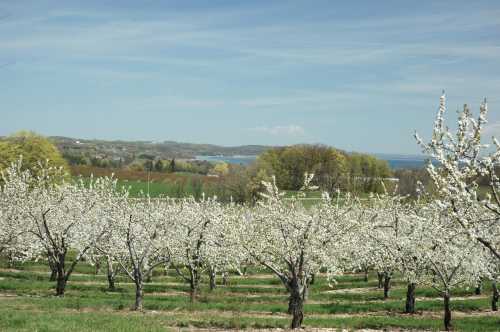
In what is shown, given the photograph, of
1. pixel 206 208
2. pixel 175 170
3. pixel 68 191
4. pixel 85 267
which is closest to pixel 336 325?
pixel 206 208

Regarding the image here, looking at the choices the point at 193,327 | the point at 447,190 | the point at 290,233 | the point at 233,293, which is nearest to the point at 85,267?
the point at 233,293

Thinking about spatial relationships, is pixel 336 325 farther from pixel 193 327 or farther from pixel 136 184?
pixel 136 184

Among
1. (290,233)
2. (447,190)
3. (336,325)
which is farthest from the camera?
(336,325)

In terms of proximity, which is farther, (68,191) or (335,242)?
(68,191)

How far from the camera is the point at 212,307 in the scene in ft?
79.9

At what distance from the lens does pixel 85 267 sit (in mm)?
41969

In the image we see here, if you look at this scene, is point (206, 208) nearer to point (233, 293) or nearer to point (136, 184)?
point (233, 293)

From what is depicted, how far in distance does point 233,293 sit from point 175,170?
135239 mm

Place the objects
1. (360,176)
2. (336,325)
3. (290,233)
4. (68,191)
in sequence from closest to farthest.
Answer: (290,233), (336,325), (68,191), (360,176)

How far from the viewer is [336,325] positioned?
20250 mm

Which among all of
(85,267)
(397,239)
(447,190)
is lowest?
(85,267)

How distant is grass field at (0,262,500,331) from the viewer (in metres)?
17.5

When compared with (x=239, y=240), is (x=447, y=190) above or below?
above

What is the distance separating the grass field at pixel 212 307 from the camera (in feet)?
57.3
